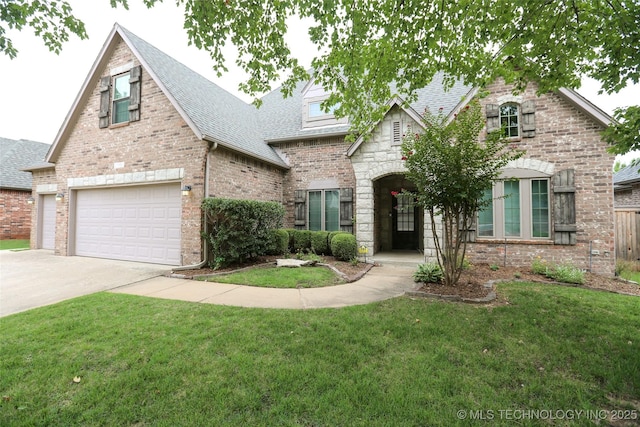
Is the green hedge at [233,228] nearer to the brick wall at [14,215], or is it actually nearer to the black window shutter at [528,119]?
the black window shutter at [528,119]

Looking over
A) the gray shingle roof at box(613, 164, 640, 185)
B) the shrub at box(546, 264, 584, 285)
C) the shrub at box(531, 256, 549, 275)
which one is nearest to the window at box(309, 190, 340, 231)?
the shrub at box(531, 256, 549, 275)

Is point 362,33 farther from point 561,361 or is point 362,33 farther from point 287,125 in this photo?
point 287,125

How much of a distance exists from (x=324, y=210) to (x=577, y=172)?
7917mm

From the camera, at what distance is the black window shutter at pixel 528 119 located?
806 cm

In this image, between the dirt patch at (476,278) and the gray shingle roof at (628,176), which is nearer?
the dirt patch at (476,278)

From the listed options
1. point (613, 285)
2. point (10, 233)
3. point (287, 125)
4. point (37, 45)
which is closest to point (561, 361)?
point (613, 285)

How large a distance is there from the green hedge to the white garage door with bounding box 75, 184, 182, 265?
5.08ft

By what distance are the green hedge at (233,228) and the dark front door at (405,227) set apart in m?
6.05

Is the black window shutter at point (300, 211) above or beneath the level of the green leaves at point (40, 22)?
beneath

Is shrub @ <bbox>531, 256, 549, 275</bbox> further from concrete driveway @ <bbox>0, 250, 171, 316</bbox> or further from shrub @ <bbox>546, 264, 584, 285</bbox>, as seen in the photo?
concrete driveway @ <bbox>0, 250, 171, 316</bbox>

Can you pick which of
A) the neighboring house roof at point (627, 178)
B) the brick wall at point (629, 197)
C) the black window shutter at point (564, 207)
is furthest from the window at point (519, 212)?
the brick wall at point (629, 197)

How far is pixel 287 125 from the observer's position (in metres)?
12.7

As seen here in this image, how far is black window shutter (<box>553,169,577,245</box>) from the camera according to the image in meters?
7.68

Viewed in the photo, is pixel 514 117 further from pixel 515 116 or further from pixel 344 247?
pixel 344 247
